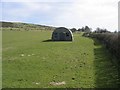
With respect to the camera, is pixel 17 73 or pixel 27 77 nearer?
pixel 27 77

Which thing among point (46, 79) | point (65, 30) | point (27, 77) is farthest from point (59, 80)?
point (65, 30)

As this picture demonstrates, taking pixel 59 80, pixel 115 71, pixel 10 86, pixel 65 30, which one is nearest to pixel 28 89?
pixel 10 86

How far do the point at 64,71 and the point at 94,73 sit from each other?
2036mm

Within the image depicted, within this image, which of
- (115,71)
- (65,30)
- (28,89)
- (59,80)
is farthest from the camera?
(65,30)

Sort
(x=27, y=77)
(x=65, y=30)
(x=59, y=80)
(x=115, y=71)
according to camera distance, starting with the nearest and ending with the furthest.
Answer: (x=59, y=80), (x=27, y=77), (x=115, y=71), (x=65, y=30)

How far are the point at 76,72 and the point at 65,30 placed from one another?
52.5 metres

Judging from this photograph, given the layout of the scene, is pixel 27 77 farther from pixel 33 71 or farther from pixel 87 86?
pixel 87 86

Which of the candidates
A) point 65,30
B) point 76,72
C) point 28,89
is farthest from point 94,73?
point 65,30

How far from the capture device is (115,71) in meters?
16.6

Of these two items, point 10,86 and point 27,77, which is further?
point 27,77

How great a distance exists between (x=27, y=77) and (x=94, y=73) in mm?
3972

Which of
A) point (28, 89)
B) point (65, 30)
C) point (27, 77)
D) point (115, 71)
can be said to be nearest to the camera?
point (28, 89)

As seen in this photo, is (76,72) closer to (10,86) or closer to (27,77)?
(27,77)

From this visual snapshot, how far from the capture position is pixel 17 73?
16.8 meters
